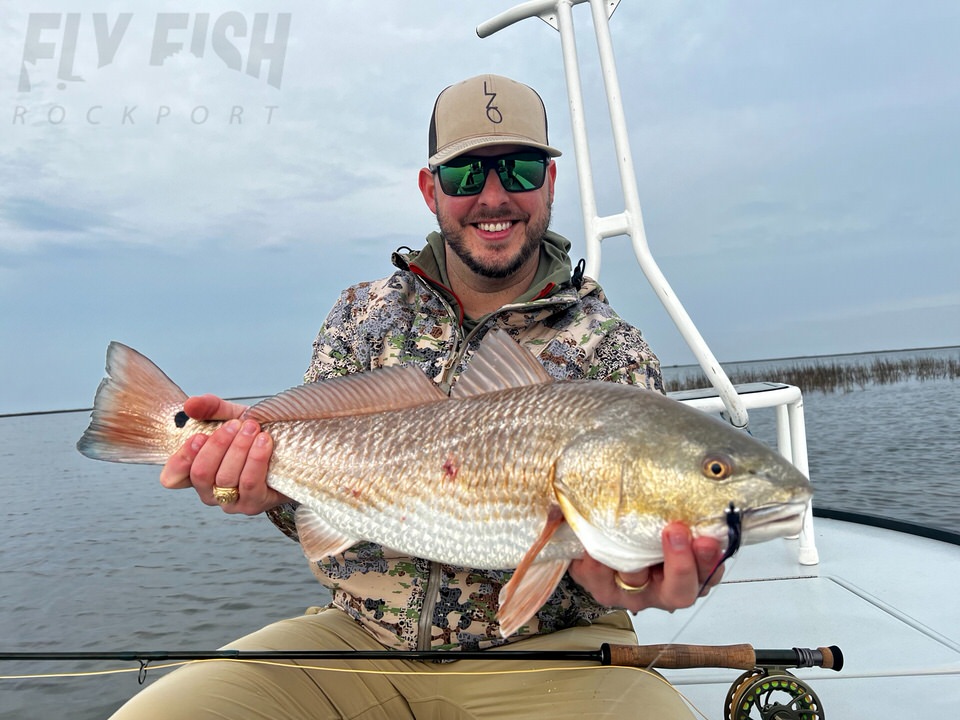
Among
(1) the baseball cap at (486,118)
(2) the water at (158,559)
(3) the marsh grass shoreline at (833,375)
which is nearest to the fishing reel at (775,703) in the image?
(1) the baseball cap at (486,118)

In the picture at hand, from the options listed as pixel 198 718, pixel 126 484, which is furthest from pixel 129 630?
pixel 126 484

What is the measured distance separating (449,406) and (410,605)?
0.97 metres

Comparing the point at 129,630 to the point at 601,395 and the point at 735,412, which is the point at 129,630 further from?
the point at 601,395

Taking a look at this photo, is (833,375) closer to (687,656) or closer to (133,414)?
(687,656)

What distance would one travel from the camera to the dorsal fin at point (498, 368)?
7.80 feet

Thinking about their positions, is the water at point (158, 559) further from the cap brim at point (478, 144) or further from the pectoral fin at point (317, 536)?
the cap brim at point (478, 144)

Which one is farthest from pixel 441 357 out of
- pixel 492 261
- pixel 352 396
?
pixel 352 396

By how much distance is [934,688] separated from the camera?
126 inches

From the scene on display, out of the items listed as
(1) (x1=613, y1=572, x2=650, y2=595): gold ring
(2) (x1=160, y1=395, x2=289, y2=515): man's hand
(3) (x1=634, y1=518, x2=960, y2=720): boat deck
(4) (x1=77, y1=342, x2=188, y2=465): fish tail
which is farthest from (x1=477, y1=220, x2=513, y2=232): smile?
(3) (x1=634, y1=518, x2=960, y2=720): boat deck

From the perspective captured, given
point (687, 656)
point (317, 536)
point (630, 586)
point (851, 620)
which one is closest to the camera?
point (630, 586)

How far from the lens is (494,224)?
3258 millimetres

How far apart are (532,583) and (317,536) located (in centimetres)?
94

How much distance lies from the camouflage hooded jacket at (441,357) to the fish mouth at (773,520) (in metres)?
1.15

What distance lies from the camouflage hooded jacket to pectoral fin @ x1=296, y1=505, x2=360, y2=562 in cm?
31
